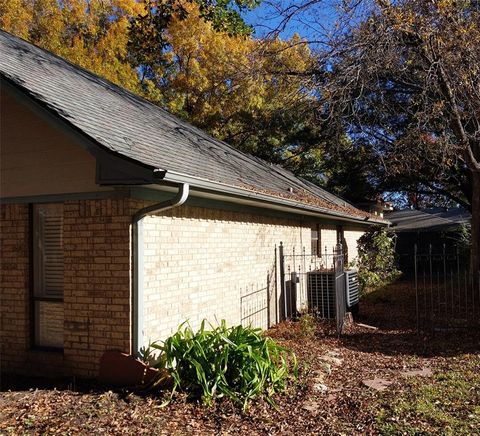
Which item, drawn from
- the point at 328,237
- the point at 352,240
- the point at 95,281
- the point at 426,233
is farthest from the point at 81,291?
the point at 426,233

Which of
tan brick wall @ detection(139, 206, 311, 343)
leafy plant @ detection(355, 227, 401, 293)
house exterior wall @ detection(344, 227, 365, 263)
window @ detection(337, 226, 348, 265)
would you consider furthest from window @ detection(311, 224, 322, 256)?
leafy plant @ detection(355, 227, 401, 293)

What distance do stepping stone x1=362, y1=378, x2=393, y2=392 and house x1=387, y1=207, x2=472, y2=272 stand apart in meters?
19.3

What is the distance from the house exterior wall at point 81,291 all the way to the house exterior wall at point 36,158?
0.93ft

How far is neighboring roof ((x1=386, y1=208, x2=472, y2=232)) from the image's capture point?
89.1 ft

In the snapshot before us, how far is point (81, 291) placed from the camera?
6.37m

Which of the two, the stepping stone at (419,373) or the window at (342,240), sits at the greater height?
the window at (342,240)

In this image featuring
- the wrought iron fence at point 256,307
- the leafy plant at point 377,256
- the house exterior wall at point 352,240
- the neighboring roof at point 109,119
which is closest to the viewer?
the neighboring roof at point 109,119

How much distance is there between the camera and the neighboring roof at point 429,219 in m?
27.2

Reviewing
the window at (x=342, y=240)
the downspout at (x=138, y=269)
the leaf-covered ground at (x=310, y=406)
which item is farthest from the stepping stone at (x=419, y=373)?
the window at (x=342, y=240)

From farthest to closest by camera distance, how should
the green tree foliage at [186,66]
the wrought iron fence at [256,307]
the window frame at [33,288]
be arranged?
1. the green tree foliage at [186,66]
2. the wrought iron fence at [256,307]
3. the window frame at [33,288]

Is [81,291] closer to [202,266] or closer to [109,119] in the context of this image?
[202,266]

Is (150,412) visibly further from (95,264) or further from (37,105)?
(37,105)

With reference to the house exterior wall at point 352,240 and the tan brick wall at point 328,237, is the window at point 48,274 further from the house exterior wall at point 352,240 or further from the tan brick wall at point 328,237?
the house exterior wall at point 352,240

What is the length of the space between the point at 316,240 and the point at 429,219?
56.5 ft
